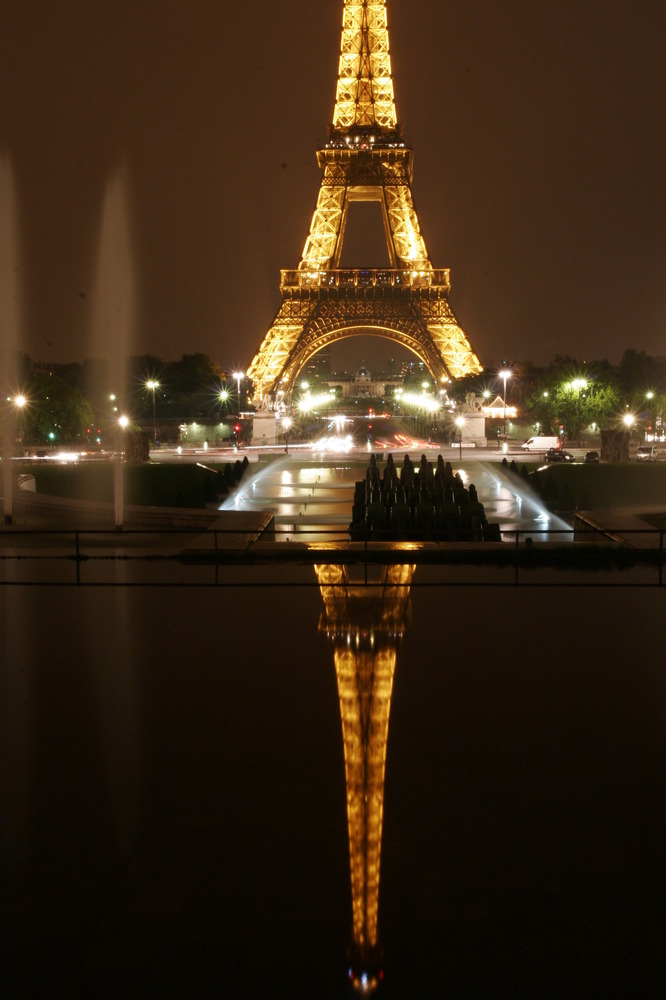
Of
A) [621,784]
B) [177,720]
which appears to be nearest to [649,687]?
[621,784]

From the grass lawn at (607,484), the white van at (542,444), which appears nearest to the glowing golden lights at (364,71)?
the white van at (542,444)

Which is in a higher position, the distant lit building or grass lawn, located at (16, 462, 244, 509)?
the distant lit building

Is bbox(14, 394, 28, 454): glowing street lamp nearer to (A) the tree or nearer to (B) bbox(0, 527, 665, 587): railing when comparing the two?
(A) the tree

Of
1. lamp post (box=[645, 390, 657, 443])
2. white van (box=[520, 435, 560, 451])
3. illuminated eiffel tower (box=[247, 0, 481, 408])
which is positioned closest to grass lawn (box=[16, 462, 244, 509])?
white van (box=[520, 435, 560, 451])

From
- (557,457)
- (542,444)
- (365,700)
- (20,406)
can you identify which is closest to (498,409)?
(542,444)

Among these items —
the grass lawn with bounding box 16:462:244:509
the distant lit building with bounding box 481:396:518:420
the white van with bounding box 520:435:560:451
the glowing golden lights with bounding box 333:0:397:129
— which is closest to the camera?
the grass lawn with bounding box 16:462:244:509

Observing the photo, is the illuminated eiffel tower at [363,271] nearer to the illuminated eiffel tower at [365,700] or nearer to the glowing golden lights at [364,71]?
the glowing golden lights at [364,71]
